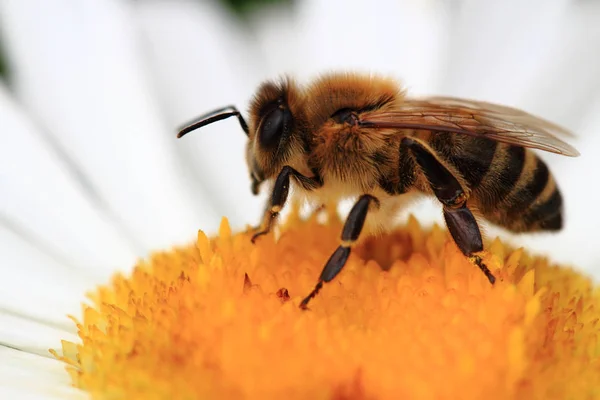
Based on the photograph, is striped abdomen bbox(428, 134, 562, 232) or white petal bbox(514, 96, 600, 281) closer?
striped abdomen bbox(428, 134, 562, 232)

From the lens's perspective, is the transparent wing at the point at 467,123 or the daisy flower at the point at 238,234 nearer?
the daisy flower at the point at 238,234

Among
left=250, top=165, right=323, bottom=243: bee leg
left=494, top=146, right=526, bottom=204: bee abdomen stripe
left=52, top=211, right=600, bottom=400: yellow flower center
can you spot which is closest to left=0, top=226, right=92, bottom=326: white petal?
left=52, top=211, right=600, bottom=400: yellow flower center

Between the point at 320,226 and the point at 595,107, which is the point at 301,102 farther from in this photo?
the point at 595,107

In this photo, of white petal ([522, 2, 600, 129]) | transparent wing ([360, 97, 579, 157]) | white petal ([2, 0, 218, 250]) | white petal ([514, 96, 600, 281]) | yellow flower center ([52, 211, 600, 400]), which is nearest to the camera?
yellow flower center ([52, 211, 600, 400])

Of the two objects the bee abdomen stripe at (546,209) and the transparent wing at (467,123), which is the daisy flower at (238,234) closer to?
the bee abdomen stripe at (546,209)

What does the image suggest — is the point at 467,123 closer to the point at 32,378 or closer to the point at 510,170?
the point at 510,170

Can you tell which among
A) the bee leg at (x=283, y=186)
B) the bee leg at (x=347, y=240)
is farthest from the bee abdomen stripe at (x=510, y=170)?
the bee leg at (x=283, y=186)

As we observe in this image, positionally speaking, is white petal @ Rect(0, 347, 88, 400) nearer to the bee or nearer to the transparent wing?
the bee
